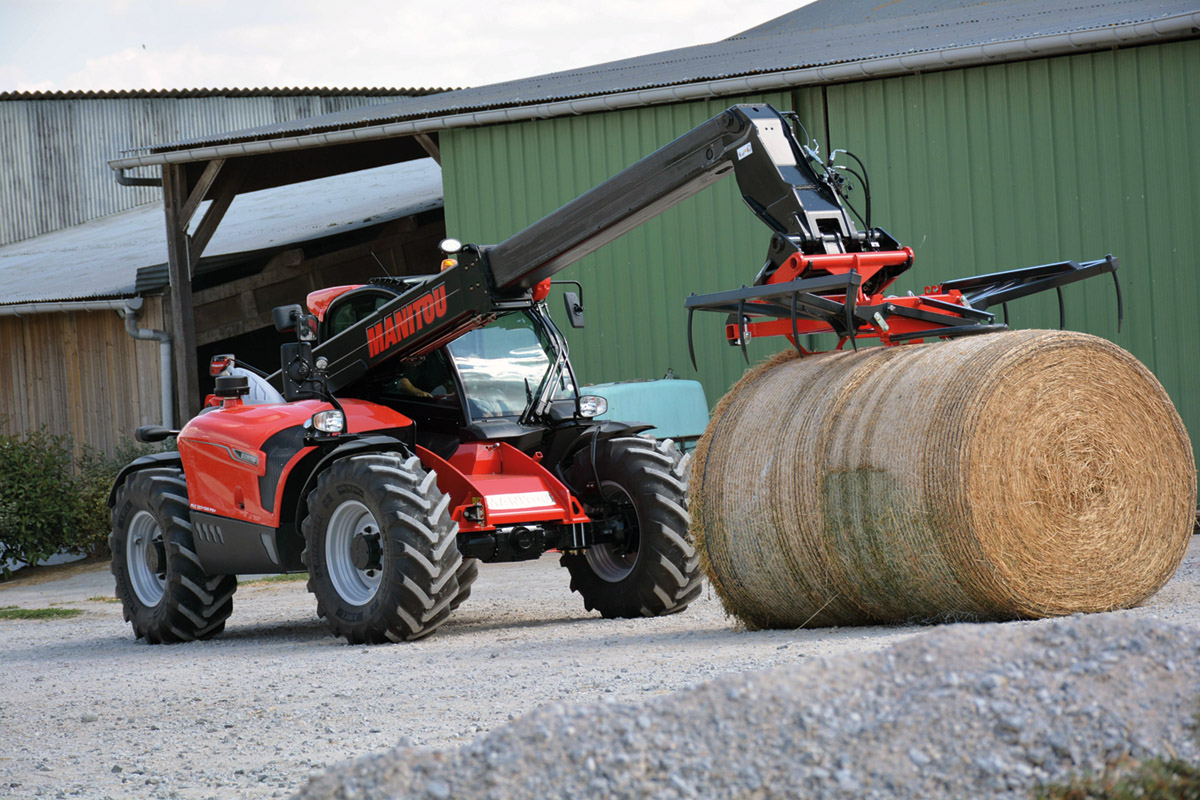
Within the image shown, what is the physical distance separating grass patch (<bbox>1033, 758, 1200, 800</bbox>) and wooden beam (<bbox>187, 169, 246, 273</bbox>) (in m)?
14.8

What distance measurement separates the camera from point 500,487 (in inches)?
341

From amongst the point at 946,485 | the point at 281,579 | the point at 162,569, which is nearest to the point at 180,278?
the point at 281,579

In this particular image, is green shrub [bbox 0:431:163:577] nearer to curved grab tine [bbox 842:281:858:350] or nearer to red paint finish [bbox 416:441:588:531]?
red paint finish [bbox 416:441:588:531]

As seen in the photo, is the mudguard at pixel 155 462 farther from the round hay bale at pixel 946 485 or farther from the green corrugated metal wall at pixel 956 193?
the green corrugated metal wall at pixel 956 193

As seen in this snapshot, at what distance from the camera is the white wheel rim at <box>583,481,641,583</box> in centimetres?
898

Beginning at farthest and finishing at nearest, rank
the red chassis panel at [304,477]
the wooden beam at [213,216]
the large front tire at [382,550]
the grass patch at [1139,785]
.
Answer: the wooden beam at [213,216] → the red chassis panel at [304,477] → the large front tire at [382,550] → the grass patch at [1139,785]

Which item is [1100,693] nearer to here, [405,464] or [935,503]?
[935,503]

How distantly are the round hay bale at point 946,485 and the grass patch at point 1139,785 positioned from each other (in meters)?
2.73

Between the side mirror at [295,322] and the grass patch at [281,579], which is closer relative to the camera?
the side mirror at [295,322]

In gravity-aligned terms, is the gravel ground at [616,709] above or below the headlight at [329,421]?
below

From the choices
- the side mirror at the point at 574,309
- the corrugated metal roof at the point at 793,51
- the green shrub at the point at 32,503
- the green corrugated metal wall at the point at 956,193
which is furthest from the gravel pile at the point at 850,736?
the green shrub at the point at 32,503

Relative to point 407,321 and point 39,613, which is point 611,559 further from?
point 39,613

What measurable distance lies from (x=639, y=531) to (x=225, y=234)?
48.5 feet

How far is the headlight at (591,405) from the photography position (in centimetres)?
927
